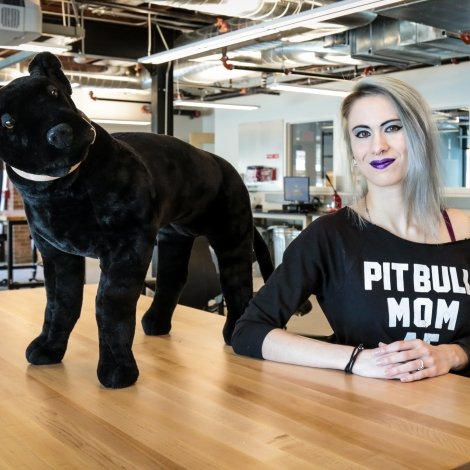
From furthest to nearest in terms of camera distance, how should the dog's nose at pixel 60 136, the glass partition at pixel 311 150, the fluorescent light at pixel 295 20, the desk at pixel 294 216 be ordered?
the glass partition at pixel 311 150, the desk at pixel 294 216, the fluorescent light at pixel 295 20, the dog's nose at pixel 60 136

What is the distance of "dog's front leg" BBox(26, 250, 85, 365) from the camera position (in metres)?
1.49

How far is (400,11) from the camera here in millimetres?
4727

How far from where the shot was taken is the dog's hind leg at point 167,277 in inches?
71.2

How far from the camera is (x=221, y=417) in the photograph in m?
1.14

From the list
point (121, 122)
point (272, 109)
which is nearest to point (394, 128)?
point (272, 109)

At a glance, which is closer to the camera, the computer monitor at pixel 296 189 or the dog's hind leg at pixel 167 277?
the dog's hind leg at pixel 167 277

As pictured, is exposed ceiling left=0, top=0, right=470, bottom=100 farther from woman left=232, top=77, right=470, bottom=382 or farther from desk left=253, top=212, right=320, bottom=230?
woman left=232, top=77, right=470, bottom=382

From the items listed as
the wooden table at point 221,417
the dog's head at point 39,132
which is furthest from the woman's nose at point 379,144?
the dog's head at point 39,132

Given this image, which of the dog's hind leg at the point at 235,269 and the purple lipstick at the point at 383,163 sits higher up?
the purple lipstick at the point at 383,163

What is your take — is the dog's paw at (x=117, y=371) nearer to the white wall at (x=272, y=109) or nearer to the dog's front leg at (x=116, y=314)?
the dog's front leg at (x=116, y=314)

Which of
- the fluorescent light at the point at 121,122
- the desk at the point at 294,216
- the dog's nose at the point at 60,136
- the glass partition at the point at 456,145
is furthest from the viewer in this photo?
the fluorescent light at the point at 121,122

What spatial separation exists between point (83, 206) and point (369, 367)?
672mm

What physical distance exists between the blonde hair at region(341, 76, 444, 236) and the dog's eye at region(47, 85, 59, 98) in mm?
743

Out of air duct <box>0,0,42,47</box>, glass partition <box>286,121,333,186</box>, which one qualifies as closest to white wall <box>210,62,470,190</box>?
glass partition <box>286,121,333,186</box>
